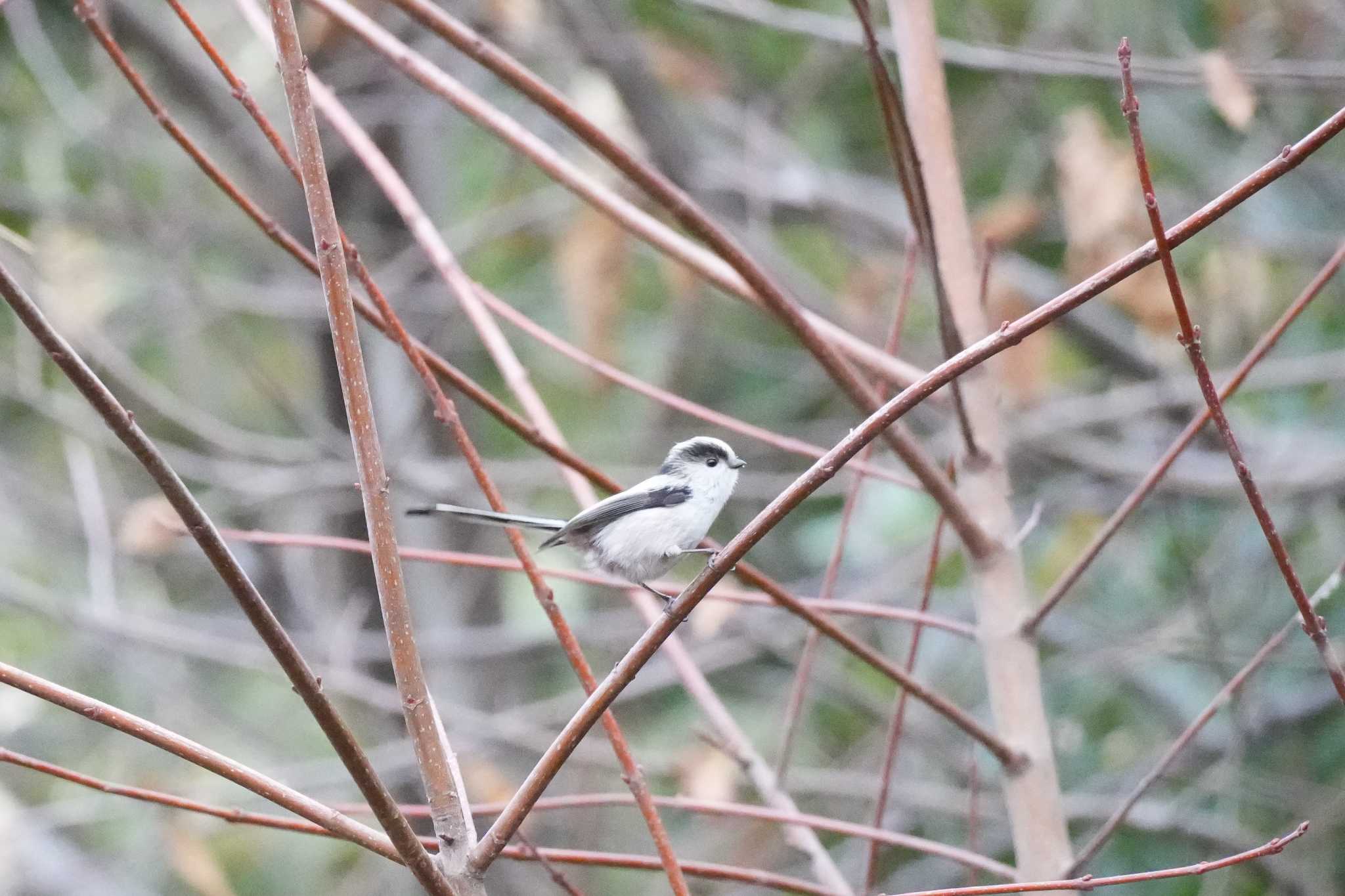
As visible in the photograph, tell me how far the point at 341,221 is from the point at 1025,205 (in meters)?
3.14

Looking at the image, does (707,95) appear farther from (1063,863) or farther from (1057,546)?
(1063,863)

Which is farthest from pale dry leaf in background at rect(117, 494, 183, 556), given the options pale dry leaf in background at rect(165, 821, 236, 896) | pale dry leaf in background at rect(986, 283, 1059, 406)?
pale dry leaf in background at rect(986, 283, 1059, 406)

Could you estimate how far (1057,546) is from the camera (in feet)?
17.5

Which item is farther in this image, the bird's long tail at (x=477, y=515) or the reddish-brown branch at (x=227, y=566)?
the bird's long tail at (x=477, y=515)

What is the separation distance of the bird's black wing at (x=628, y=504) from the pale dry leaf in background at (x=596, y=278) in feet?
8.57

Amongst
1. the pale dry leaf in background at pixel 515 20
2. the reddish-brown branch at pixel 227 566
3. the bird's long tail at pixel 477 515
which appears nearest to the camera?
the reddish-brown branch at pixel 227 566

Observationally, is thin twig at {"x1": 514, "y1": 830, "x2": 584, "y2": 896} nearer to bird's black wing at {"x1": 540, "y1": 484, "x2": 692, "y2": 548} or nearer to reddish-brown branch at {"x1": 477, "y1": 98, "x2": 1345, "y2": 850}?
reddish-brown branch at {"x1": 477, "y1": 98, "x2": 1345, "y2": 850}

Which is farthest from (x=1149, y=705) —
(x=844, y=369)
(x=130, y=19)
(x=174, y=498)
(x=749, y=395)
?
(x=130, y=19)

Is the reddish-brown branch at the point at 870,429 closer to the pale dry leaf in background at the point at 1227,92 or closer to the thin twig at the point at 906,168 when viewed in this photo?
the thin twig at the point at 906,168

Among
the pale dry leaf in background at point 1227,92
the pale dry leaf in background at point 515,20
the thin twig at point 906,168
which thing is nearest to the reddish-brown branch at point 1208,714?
the thin twig at point 906,168

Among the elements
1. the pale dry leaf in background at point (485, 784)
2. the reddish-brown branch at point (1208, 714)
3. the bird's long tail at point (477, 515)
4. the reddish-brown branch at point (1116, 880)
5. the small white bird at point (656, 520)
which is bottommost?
the reddish-brown branch at point (1116, 880)

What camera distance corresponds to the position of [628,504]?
2381 mm

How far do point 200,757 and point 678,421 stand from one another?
5.05 metres

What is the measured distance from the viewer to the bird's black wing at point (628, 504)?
7.65 ft
